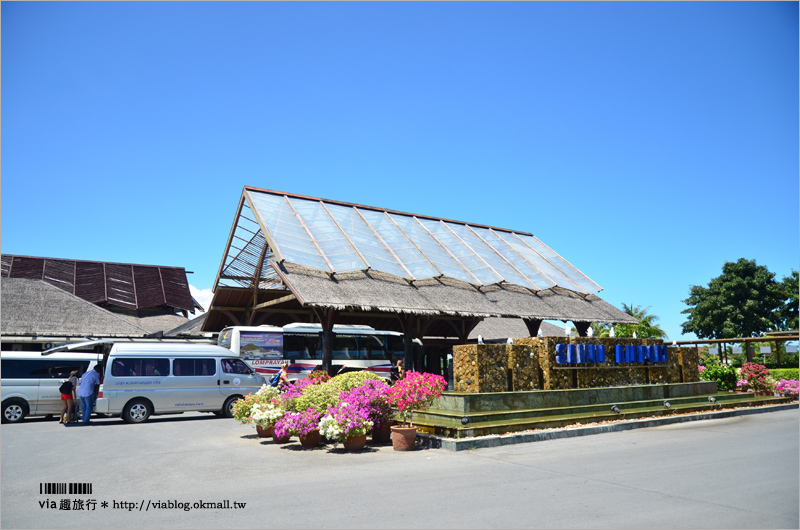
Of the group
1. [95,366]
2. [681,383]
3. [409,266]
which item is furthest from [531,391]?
[95,366]

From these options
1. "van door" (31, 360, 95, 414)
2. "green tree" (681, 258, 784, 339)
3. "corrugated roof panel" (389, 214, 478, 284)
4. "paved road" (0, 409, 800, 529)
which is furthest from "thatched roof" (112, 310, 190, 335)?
"green tree" (681, 258, 784, 339)

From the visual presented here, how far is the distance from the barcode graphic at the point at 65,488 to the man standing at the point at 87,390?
8.05 metres

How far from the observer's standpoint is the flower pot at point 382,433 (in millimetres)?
10629

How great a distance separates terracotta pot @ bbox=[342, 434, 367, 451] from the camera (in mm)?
9720

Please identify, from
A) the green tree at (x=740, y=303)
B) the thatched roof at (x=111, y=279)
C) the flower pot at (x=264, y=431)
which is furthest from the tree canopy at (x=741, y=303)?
the flower pot at (x=264, y=431)

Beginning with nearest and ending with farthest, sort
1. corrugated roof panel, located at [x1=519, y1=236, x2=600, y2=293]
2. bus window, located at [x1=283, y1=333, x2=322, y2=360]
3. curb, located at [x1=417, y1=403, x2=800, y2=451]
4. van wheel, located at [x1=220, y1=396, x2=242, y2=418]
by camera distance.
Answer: curb, located at [x1=417, y1=403, x2=800, y2=451], van wheel, located at [x1=220, y1=396, x2=242, y2=418], bus window, located at [x1=283, y1=333, x2=322, y2=360], corrugated roof panel, located at [x1=519, y1=236, x2=600, y2=293]

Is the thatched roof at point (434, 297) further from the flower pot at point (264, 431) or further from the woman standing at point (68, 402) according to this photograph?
the woman standing at point (68, 402)

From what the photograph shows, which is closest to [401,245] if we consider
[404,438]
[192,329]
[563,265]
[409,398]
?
[563,265]

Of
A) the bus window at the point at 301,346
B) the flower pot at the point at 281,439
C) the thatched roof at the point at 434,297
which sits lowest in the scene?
the flower pot at the point at 281,439

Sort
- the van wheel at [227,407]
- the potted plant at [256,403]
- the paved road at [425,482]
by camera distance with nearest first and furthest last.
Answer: the paved road at [425,482] → the potted plant at [256,403] → the van wheel at [227,407]

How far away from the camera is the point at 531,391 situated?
41.9 ft

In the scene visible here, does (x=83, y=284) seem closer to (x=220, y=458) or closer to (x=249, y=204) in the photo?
(x=249, y=204)

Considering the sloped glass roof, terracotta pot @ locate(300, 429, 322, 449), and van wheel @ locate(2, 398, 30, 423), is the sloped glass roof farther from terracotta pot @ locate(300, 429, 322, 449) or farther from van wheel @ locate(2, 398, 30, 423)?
terracotta pot @ locate(300, 429, 322, 449)

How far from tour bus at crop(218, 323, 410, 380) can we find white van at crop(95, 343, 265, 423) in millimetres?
3172
